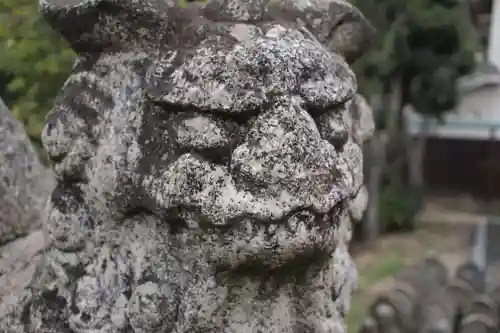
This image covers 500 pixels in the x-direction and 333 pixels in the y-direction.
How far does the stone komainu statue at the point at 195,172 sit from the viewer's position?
0.78m

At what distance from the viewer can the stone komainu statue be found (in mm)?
776

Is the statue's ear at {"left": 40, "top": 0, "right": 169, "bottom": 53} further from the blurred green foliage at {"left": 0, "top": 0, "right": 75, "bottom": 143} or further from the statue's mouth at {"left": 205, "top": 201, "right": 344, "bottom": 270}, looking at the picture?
the blurred green foliage at {"left": 0, "top": 0, "right": 75, "bottom": 143}

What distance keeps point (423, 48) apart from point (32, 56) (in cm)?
446

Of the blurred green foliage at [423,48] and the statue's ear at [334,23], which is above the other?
the statue's ear at [334,23]

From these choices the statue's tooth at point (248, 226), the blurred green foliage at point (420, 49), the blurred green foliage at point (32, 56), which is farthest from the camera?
the blurred green foliage at point (420, 49)

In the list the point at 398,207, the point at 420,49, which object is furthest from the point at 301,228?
the point at 398,207

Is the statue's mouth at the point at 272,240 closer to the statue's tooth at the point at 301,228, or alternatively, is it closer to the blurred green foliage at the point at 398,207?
the statue's tooth at the point at 301,228

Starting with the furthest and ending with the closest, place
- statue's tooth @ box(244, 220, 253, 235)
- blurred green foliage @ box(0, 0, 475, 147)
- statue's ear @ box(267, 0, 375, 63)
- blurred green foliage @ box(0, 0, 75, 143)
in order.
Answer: blurred green foliage @ box(0, 0, 475, 147) → blurred green foliage @ box(0, 0, 75, 143) → statue's ear @ box(267, 0, 375, 63) → statue's tooth @ box(244, 220, 253, 235)

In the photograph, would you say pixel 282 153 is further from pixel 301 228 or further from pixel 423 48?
pixel 423 48

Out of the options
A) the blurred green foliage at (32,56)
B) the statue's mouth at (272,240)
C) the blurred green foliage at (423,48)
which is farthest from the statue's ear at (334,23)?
the blurred green foliage at (423,48)

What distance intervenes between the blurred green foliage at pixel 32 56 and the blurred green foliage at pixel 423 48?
3.65 m

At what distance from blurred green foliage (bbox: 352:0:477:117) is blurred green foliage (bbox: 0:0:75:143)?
12.0 feet

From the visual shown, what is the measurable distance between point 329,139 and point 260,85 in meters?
0.11

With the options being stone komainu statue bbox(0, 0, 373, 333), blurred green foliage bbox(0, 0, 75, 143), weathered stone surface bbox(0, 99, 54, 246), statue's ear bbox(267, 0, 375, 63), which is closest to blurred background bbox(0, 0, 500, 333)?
blurred green foliage bbox(0, 0, 75, 143)
